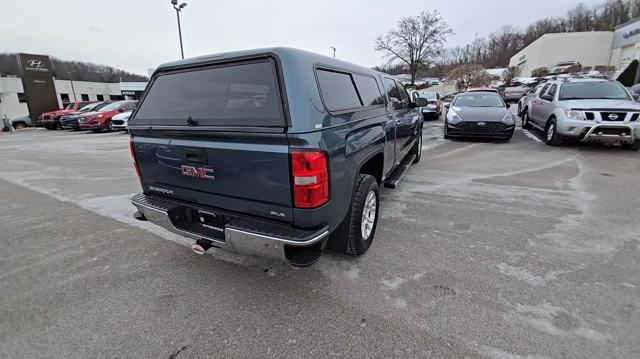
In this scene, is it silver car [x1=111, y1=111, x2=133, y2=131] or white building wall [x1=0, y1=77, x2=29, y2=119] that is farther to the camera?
white building wall [x1=0, y1=77, x2=29, y2=119]

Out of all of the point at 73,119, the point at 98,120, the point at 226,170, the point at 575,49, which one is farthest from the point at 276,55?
the point at 575,49

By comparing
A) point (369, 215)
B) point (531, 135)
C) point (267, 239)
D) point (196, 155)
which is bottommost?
point (531, 135)

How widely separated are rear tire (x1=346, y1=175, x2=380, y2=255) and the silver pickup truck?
7129 millimetres

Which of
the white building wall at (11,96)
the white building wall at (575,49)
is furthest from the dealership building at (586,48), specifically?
the white building wall at (11,96)

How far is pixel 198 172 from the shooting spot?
2.46m

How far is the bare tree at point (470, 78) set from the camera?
132 ft

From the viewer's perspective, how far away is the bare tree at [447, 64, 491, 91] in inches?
1582

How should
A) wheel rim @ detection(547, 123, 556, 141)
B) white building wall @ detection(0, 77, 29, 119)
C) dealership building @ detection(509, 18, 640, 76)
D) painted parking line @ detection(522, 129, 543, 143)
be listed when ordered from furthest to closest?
dealership building @ detection(509, 18, 640, 76) → white building wall @ detection(0, 77, 29, 119) → painted parking line @ detection(522, 129, 543, 143) → wheel rim @ detection(547, 123, 556, 141)

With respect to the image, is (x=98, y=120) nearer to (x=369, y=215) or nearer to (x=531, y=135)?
(x=369, y=215)

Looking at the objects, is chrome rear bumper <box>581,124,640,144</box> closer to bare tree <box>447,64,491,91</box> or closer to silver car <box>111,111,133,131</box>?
silver car <box>111,111,133,131</box>

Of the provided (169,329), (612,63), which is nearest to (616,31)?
(612,63)

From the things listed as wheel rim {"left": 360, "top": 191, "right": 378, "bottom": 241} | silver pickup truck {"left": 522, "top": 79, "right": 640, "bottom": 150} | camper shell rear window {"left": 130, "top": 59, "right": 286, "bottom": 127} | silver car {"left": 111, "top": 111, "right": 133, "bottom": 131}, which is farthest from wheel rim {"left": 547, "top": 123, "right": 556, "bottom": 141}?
silver car {"left": 111, "top": 111, "right": 133, "bottom": 131}

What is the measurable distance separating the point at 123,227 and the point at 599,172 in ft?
26.7

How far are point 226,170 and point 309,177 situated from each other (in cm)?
67
